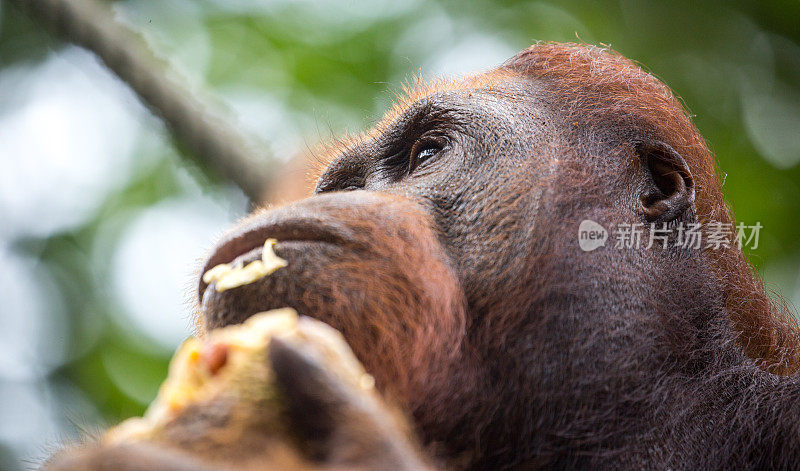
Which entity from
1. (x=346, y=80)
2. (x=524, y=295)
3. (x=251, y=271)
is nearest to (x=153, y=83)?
(x=346, y=80)

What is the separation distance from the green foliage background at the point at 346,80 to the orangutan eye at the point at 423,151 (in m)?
2.01

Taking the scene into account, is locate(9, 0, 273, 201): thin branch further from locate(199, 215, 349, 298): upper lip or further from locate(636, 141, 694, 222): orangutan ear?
locate(636, 141, 694, 222): orangutan ear

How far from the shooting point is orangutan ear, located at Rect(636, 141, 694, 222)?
245 cm

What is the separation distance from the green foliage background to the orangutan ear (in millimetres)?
2062

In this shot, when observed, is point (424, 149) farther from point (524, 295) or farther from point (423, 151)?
point (524, 295)

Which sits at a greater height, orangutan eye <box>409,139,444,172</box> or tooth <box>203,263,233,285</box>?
orangutan eye <box>409,139,444,172</box>

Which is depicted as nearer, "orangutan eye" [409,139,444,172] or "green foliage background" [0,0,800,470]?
"orangutan eye" [409,139,444,172]

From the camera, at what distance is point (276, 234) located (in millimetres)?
2066

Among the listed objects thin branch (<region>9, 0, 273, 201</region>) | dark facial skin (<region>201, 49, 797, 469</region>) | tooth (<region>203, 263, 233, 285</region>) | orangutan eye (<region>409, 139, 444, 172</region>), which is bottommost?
dark facial skin (<region>201, 49, 797, 469</region>)

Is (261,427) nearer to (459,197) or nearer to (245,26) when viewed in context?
(459,197)

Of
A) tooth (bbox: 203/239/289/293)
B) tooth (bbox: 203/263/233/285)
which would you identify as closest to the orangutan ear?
tooth (bbox: 203/239/289/293)

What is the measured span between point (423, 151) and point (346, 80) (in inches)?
118

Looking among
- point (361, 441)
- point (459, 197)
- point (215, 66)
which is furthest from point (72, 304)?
point (361, 441)

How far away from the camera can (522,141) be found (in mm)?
2436
